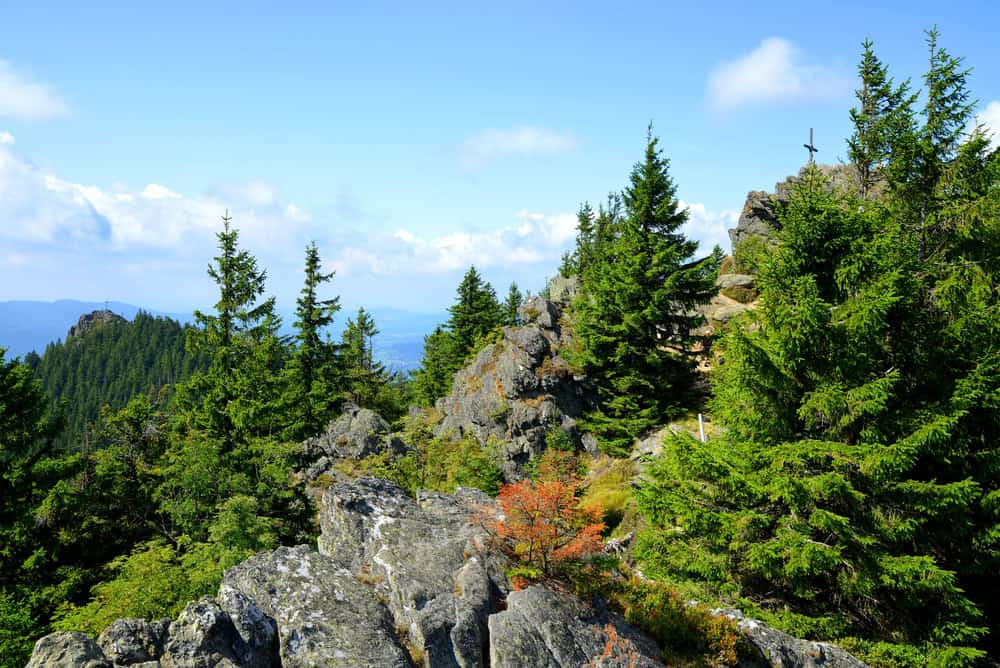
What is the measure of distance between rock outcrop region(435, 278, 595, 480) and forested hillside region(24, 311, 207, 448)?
155m

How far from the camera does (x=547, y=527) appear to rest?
8820 millimetres

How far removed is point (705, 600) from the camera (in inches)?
479

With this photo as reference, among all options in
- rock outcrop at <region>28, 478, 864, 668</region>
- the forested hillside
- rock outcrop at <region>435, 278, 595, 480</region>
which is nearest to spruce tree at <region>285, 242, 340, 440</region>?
rock outcrop at <region>435, 278, 595, 480</region>

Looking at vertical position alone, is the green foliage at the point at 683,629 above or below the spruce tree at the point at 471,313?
below

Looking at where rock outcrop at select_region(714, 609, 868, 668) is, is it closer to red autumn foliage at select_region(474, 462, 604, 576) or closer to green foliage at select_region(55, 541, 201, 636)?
red autumn foliage at select_region(474, 462, 604, 576)

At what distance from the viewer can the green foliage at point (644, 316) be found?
26.5 meters

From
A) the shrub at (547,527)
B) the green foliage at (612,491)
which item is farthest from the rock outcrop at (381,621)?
the green foliage at (612,491)

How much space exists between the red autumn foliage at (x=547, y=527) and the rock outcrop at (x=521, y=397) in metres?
17.5

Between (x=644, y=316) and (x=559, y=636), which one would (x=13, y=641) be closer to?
(x=559, y=636)

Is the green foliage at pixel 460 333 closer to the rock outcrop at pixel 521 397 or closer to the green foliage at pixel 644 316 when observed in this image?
the rock outcrop at pixel 521 397

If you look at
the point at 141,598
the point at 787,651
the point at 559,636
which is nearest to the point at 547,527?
the point at 559,636

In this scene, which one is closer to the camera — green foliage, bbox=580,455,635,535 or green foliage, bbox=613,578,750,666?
green foliage, bbox=613,578,750,666

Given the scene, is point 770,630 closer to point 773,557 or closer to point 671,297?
point 773,557

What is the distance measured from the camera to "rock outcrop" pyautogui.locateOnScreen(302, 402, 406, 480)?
26375 millimetres
